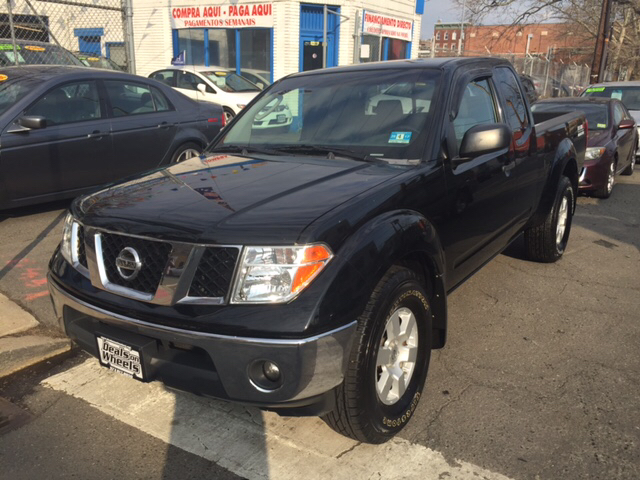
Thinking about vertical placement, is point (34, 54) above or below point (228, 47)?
below

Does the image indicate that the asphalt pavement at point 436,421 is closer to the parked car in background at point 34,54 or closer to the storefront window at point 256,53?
the parked car in background at point 34,54

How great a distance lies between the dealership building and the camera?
1978 cm

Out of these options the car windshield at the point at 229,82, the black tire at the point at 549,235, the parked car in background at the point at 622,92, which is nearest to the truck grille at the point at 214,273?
the black tire at the point at 549,235

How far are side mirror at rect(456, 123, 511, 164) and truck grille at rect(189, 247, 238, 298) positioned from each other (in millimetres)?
1647

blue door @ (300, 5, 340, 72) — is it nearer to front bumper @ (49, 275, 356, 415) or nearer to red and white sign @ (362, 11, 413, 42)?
red and white sign @ (362, 11, 413, 42)

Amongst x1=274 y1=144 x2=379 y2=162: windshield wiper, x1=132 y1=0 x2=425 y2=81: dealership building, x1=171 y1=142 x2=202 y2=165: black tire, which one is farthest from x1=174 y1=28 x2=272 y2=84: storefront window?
x1=274 y1=144 x2=379 y2=162: windshield wiper

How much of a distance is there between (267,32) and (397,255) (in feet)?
62.0

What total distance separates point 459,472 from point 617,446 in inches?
32.5

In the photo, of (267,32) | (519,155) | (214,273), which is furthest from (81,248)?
(267,32)

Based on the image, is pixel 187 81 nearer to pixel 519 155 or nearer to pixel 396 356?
pixel 519 155

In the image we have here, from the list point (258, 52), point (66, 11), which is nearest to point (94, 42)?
point (66, 11)

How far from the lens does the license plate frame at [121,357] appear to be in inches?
101

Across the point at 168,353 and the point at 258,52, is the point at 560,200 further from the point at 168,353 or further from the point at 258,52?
the point at 258,52

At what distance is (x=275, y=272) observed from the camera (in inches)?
94.2
